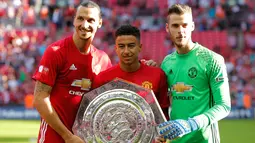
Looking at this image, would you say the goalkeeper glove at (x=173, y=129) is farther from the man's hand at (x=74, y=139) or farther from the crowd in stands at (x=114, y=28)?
the crowd in stands at (x=114, y=28)

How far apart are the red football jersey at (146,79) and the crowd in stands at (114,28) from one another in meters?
17.0

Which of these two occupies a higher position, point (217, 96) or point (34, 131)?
point (217, 96)

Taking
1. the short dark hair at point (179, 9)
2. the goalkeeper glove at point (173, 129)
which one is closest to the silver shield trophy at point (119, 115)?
the goalkeeper glove at point (173, 129)

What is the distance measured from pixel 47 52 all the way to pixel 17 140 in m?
8.96

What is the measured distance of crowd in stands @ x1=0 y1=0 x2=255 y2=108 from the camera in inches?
896

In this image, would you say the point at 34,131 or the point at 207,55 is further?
the point at 34,131

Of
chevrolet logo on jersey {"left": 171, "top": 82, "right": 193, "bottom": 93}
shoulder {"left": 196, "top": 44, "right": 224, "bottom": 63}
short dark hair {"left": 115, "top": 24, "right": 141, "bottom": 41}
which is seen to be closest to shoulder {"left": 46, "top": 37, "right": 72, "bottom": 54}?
short dark hair {"left": 115, "top": 24, "right": 141, "bottom": 41}

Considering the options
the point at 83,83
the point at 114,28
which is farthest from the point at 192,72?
the point at 114,28

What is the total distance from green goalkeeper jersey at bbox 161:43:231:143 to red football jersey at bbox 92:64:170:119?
0.32 feet

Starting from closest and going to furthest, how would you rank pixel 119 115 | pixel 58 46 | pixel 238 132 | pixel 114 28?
pixel 119 115 → pixel 58 46 → pixel 238 132 → pixel 114 28

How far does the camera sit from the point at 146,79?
4910 mm

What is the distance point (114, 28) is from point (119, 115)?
20979 mm

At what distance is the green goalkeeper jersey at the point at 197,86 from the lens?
4746mm

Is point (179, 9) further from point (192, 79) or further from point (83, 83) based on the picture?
point (83, 83)
